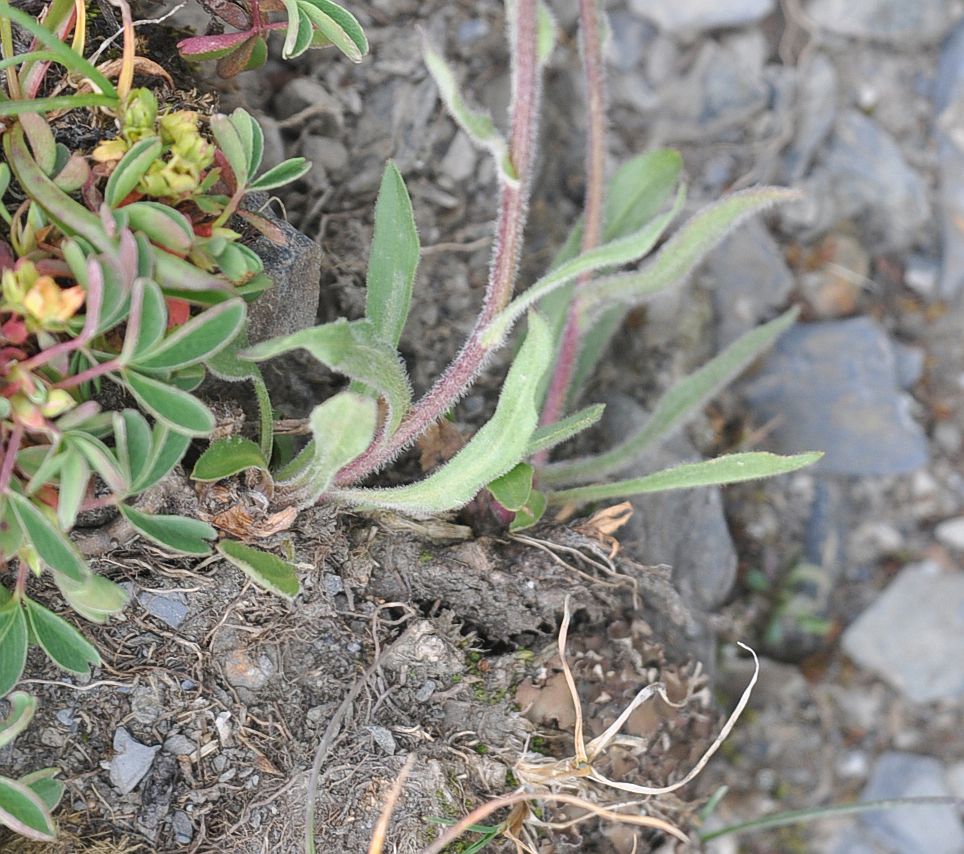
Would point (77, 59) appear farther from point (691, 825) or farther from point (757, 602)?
point (757, 602)

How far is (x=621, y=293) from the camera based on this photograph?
6.38 ft

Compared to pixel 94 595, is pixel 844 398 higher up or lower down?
lower down

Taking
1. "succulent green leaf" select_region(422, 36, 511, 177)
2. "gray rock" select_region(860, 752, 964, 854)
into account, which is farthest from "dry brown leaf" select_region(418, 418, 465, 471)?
"gray rock" select_region(860, 752, 964, 854)

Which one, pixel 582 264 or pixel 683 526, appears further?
pixel 683 526

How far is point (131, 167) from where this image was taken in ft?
4.21

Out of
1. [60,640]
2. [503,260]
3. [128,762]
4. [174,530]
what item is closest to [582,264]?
[503,260]

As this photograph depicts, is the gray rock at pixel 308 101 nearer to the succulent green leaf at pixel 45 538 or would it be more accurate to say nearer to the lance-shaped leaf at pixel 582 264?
the lance-shaped leaf at pixel 582 264

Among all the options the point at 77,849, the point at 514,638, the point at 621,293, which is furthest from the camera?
the point at 621,293

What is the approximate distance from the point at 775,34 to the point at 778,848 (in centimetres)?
229

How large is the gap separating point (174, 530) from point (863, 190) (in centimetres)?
226

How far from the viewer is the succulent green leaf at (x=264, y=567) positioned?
140cm

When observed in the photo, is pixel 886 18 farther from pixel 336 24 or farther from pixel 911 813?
pixel 911 813

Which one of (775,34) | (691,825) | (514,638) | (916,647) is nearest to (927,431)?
(916,647)

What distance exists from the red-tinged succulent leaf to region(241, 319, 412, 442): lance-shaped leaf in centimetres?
51
